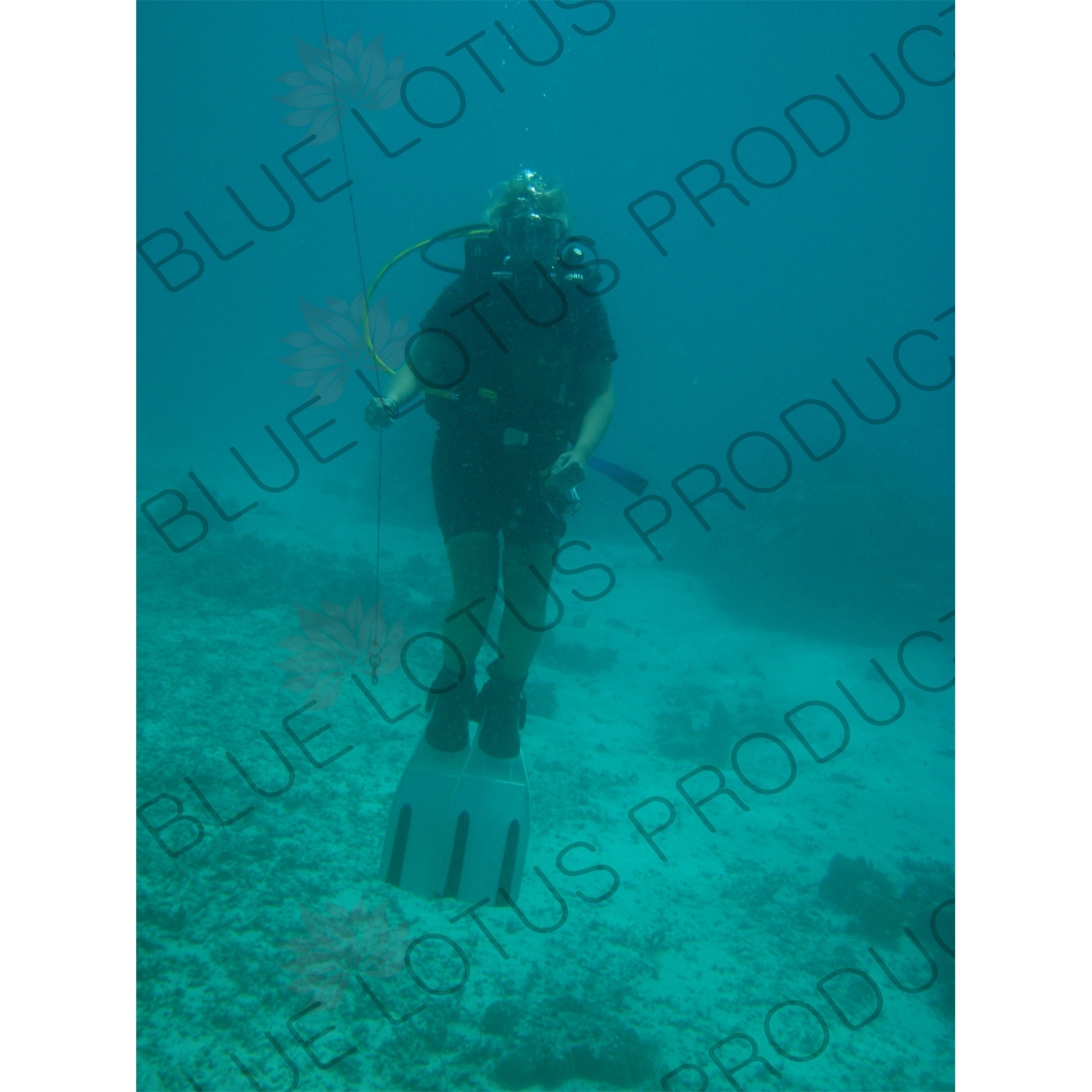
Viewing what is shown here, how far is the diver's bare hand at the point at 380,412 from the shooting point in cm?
248

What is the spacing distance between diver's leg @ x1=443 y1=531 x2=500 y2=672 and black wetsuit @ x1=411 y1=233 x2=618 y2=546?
2.5 inches

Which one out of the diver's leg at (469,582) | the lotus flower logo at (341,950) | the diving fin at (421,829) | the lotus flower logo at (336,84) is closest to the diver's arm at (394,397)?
the diver's leg at (469,582)

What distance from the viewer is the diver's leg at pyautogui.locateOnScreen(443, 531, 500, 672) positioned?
108 inches

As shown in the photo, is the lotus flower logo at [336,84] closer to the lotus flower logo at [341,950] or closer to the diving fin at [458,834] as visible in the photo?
the diving fin at [458,834]

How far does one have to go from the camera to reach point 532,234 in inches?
112

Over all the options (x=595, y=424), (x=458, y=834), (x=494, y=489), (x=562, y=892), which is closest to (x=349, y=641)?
(x=458, y=834)

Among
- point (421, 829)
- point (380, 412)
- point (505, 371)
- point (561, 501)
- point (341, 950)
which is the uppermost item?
point (380, 412)

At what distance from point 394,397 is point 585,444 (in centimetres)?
85

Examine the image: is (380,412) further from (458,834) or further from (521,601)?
(458,834)

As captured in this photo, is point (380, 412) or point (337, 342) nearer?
point (380, 412)

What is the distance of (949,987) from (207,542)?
9434 mm

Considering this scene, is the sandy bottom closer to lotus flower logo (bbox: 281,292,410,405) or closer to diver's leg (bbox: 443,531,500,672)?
diver's leg (bbox: 443,531,500,672)

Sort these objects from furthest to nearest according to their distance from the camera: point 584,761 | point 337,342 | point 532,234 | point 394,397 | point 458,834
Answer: point 584,761 < point 337,342 < point 532,234 < point 458,834 < point 394,397

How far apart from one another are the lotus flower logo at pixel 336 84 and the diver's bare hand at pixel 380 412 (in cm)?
143
